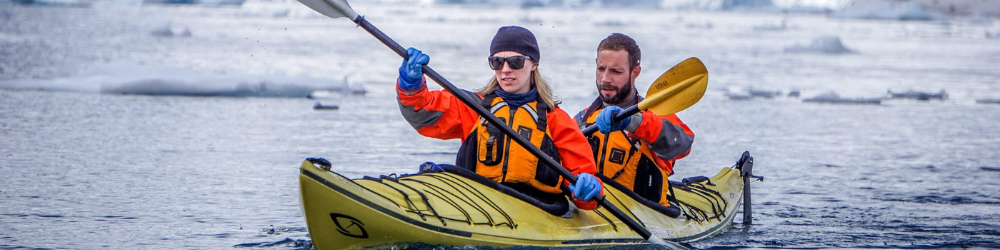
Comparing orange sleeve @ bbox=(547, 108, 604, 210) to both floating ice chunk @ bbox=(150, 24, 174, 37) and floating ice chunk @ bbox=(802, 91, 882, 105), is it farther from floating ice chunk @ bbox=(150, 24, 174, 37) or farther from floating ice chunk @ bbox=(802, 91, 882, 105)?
floating ice chunk @ bbox=(150, 24, 174, 37)

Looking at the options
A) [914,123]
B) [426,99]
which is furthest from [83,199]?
[914,123]

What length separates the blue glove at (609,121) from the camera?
15.0 ft

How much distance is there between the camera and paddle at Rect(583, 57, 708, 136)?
489 cm

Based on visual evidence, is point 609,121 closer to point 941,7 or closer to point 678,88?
point 678,88

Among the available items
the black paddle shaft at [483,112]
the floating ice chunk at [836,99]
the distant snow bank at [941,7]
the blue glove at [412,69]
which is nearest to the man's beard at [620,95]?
the black paddle shaft at [483,112]

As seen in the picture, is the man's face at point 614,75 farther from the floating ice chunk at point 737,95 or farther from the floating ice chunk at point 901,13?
the floating ice chunk at point 901,13

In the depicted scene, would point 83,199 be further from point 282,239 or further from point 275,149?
point 275,149

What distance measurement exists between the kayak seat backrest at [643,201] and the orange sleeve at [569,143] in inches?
18.6

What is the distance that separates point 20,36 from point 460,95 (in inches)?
839

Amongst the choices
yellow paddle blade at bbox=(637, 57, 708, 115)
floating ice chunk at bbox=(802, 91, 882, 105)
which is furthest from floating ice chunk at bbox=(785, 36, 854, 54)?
yellow paddle blade at bbox=(637, 57, 708, 115)

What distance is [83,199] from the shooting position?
19.4 ft

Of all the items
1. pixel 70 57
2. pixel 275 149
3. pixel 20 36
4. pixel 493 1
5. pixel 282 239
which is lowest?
pixel 282 239

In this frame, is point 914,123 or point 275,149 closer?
point 275,149

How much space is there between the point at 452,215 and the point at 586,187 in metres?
0.55
